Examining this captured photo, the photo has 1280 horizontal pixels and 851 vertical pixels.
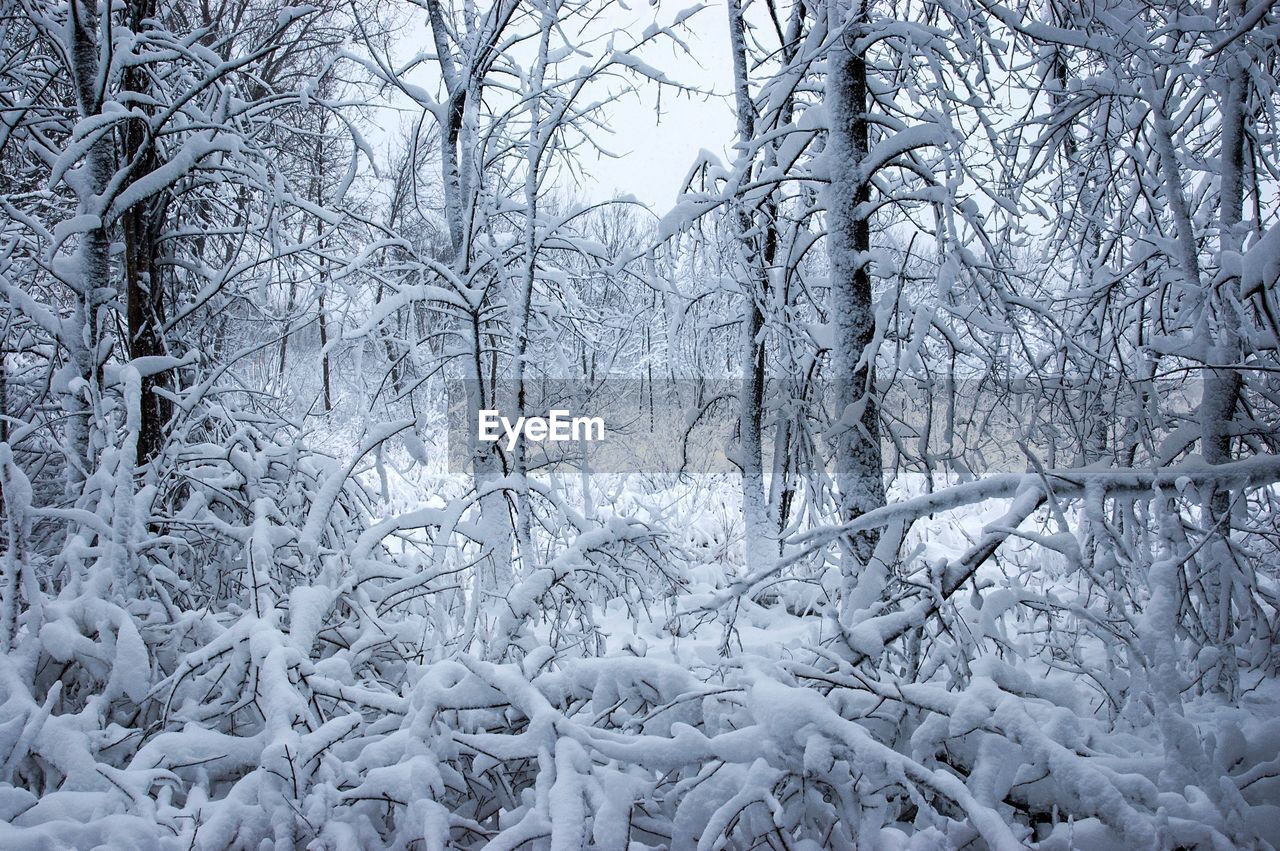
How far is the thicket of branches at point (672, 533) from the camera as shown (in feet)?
4.48

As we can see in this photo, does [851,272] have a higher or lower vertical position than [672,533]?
higher

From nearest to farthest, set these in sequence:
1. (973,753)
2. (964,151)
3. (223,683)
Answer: (973,753)
(223,683)
(964,151)

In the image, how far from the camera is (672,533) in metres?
3.77

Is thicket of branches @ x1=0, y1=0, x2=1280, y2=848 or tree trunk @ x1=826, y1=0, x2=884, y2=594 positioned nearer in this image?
thicket of branches @ x1=0, y1=0, x2=1280, y2=848

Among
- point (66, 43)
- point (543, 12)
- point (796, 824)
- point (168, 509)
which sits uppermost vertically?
point (543, 12)

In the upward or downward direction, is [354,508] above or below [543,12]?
below

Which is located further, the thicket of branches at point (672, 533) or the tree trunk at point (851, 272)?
the tree trunk at point (851, 272)

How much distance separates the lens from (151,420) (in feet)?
12.5

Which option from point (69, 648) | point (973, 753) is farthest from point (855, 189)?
point (69, 648)

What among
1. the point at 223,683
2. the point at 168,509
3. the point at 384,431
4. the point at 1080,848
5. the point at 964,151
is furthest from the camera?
the point at 964,151

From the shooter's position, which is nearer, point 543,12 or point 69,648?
A: point 69,648

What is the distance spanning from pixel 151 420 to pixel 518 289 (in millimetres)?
3431

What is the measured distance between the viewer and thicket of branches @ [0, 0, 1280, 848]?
137 centimetres

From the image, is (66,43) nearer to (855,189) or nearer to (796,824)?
(855,189)
